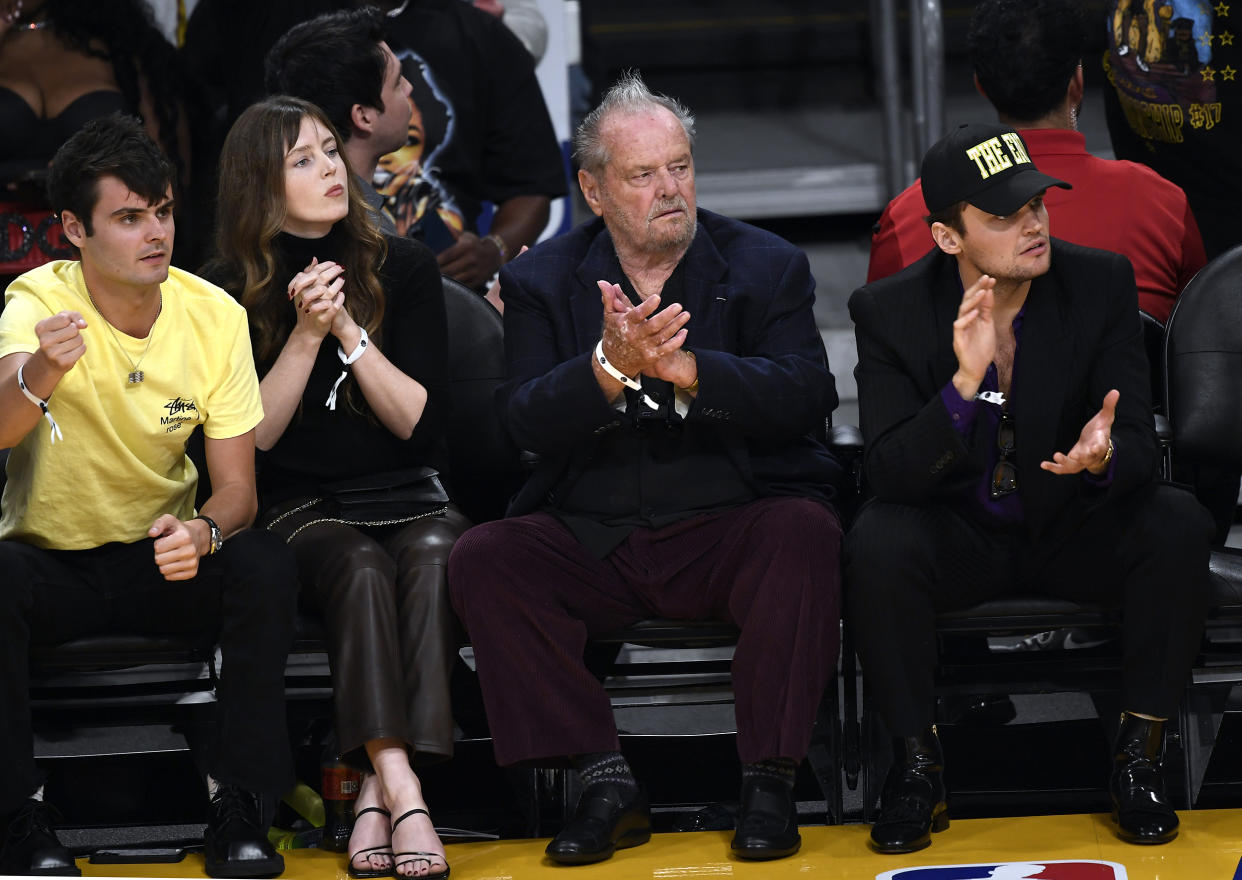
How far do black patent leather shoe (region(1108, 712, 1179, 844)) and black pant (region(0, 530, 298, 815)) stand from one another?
1.43 metres

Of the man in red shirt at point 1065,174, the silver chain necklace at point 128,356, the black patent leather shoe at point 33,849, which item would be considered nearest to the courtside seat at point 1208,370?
the man in red shirt at point 1065,174

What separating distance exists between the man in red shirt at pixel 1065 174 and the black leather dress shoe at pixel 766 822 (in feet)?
4.29

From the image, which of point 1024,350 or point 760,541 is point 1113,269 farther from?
point 760,541

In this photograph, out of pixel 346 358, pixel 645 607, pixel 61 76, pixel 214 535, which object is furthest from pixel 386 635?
pixel 61 76

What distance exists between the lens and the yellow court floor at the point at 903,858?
2834 millimetres

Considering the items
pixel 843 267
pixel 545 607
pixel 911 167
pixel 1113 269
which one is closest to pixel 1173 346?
pixel 1113 269

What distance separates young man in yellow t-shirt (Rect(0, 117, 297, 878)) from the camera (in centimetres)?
299

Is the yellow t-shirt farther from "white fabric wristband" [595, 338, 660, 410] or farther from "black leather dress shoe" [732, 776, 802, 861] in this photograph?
"black leather dress shoe" [732, 776, 802, 861]

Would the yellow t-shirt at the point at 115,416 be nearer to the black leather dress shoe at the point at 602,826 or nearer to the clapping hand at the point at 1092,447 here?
the black leather dress shoe at the point at 602,826

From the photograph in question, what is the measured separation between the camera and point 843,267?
647 centimetres

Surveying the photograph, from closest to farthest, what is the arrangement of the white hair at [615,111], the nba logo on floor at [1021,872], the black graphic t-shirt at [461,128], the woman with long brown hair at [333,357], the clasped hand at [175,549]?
1. the nba logo on floor at [1021,872]
2. the clasped hand at [175,549]
3. the woman with long brown hair at [333,357]
4. the white hair at [615,111]
5. the black graphic t-shirt at [461,128]

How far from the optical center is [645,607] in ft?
10.5

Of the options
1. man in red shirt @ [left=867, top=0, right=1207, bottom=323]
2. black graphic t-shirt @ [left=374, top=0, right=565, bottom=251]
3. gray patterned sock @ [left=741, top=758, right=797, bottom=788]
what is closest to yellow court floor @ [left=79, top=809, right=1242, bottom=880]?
gray patterned sock @ [left=741, top=758, right=797, bottom=788]

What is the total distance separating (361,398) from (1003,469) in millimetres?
1251
